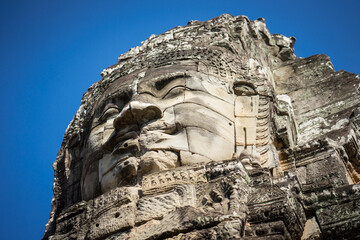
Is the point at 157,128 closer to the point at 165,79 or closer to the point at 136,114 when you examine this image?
the point at 136,114

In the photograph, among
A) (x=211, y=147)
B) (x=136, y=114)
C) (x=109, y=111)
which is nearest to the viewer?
(x=211, y=147)

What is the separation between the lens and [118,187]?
791 cm

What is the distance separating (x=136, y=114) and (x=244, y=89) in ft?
6.41

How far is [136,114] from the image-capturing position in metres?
8.64

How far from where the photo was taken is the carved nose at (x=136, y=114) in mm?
8594

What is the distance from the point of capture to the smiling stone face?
26.8 ft

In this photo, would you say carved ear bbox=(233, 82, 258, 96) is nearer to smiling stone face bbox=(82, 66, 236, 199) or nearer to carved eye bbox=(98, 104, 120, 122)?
smiling stone face bbox=(82, 66, 236, 199)

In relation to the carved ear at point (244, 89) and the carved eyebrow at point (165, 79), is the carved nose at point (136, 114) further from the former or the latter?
the carved ear at point (244, 89)

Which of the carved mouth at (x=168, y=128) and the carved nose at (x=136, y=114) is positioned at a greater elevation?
the carved nose at (x=136, y=114)

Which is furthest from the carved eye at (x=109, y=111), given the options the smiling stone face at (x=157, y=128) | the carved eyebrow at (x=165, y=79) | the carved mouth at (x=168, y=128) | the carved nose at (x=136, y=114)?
the carved mouth at (x=168, y=128)

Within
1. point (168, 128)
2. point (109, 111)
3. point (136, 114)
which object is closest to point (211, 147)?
point (168, 128)

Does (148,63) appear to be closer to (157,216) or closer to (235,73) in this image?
(235,73)

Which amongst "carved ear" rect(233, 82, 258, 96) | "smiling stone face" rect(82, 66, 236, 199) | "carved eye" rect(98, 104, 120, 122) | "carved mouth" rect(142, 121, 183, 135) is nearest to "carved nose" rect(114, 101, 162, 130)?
"smiling stone face" rect(82, 66, 236, 199)

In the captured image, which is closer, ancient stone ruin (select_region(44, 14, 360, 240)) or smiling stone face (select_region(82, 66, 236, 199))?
ancient stone ruin (select_region(44, 14, 360, 240))
